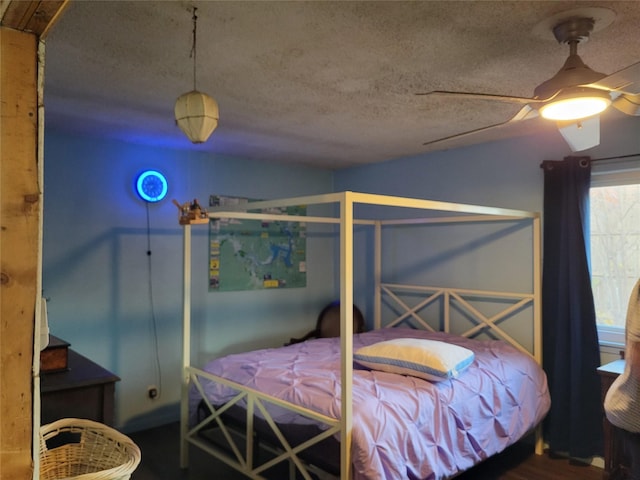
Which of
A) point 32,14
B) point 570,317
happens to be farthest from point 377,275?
point 32,14

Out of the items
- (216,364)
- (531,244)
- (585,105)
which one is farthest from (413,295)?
(585,105)

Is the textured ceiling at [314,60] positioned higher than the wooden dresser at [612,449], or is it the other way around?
the textured ceiling at [314,60]

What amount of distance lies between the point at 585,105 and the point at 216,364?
248cm

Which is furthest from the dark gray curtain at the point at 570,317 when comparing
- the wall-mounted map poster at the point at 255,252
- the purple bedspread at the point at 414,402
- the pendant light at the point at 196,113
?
the pendant light at the point at 196,113

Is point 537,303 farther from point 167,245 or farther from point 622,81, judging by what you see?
point 167,245

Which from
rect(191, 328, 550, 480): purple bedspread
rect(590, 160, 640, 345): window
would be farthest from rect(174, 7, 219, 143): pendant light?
rect(590, 160, 640, 345): window

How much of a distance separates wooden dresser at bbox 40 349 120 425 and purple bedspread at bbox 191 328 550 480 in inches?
30.5

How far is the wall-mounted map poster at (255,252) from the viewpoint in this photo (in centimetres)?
418

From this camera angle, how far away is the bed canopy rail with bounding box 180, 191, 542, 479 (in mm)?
2133

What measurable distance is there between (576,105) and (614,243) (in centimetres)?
188

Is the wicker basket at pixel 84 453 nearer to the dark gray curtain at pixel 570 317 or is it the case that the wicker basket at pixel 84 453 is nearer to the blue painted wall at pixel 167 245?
the blue painted wall at pixel 167 245

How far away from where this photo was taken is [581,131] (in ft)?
7.19

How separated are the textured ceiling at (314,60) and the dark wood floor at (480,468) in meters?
2.26

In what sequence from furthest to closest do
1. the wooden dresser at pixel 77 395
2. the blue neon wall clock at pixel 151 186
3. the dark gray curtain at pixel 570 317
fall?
the blue neon wall clock at pixel 151 186
the dark gray curtain at pixel 570 317
the wooden dresser at pixel 77 395
